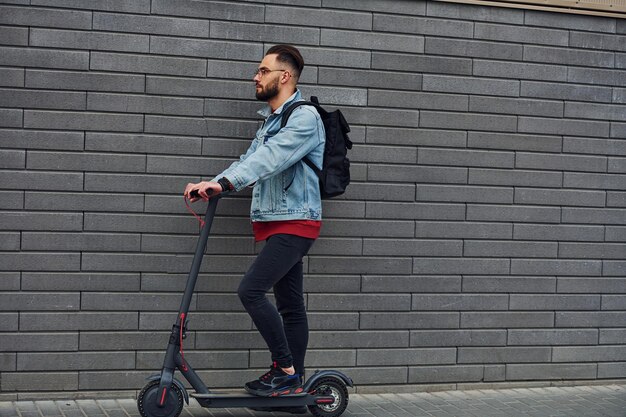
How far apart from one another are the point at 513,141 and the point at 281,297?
2.09m

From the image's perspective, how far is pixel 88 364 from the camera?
6.27 m

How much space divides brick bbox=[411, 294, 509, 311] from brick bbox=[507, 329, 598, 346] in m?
0.23

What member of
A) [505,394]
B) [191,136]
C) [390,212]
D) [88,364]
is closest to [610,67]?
[390,212]

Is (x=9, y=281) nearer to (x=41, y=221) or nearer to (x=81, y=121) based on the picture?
(x=41, y=221)

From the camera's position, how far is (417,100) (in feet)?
22.4

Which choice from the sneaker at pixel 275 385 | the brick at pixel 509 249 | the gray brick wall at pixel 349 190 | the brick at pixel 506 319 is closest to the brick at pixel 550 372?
the gray brick wall at pixel 349 190

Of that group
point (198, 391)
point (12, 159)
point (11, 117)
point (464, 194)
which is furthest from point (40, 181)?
point (464, 194)

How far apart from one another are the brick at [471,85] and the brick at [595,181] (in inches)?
25.8

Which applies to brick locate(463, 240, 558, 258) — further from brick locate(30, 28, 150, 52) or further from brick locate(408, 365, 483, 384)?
brick locate(30, 28, 150, 52)

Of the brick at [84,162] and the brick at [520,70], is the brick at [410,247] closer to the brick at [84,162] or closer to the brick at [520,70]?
the brick at [520,70]

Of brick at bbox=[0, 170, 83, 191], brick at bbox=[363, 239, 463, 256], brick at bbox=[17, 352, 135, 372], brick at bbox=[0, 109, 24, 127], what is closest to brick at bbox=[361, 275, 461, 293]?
brick at bbox=[363, 239, 463, 256]

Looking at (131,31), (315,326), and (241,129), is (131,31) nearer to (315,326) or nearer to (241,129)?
(241,129)

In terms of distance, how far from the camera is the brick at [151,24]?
244 inches

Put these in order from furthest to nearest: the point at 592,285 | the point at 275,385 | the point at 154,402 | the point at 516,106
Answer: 1. the point at 592,285
2. the point at 516,106
3. the point at 275,385
4. the point at 154,402
